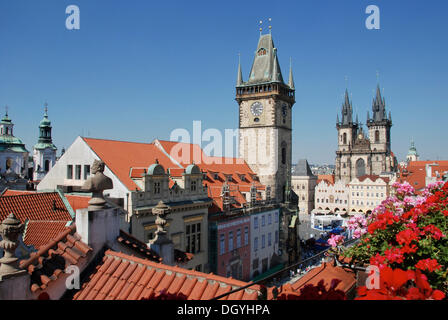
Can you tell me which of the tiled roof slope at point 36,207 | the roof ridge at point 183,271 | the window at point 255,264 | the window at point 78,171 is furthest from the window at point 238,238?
the roof ridge at point 183,271

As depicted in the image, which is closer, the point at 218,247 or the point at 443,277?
the point at 443,277

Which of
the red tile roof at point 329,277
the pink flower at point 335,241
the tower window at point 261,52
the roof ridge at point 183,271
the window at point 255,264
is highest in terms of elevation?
the tower window at point 261,52

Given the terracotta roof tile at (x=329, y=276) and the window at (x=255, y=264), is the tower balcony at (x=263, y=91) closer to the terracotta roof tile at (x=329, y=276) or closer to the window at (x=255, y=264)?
the window at (x=255, y=264)

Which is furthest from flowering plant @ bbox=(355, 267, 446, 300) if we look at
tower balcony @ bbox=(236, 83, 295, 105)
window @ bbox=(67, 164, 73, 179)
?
tower balcony @ bbox=(236, 83, 295, 105)

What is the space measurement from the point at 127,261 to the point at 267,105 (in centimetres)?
3539

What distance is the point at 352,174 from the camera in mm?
114875

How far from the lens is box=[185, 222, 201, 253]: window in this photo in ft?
83.9

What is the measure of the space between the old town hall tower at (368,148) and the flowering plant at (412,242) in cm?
10963

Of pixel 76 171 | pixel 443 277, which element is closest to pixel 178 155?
pixel 76 171

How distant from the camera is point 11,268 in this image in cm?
639

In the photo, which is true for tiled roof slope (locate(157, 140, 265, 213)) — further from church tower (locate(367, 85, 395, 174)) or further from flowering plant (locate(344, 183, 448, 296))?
church tower (locate(367, 85, 395, 174))

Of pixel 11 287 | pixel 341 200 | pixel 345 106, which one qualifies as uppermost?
pixel 345 106

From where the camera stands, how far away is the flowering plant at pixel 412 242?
6.60 metres
